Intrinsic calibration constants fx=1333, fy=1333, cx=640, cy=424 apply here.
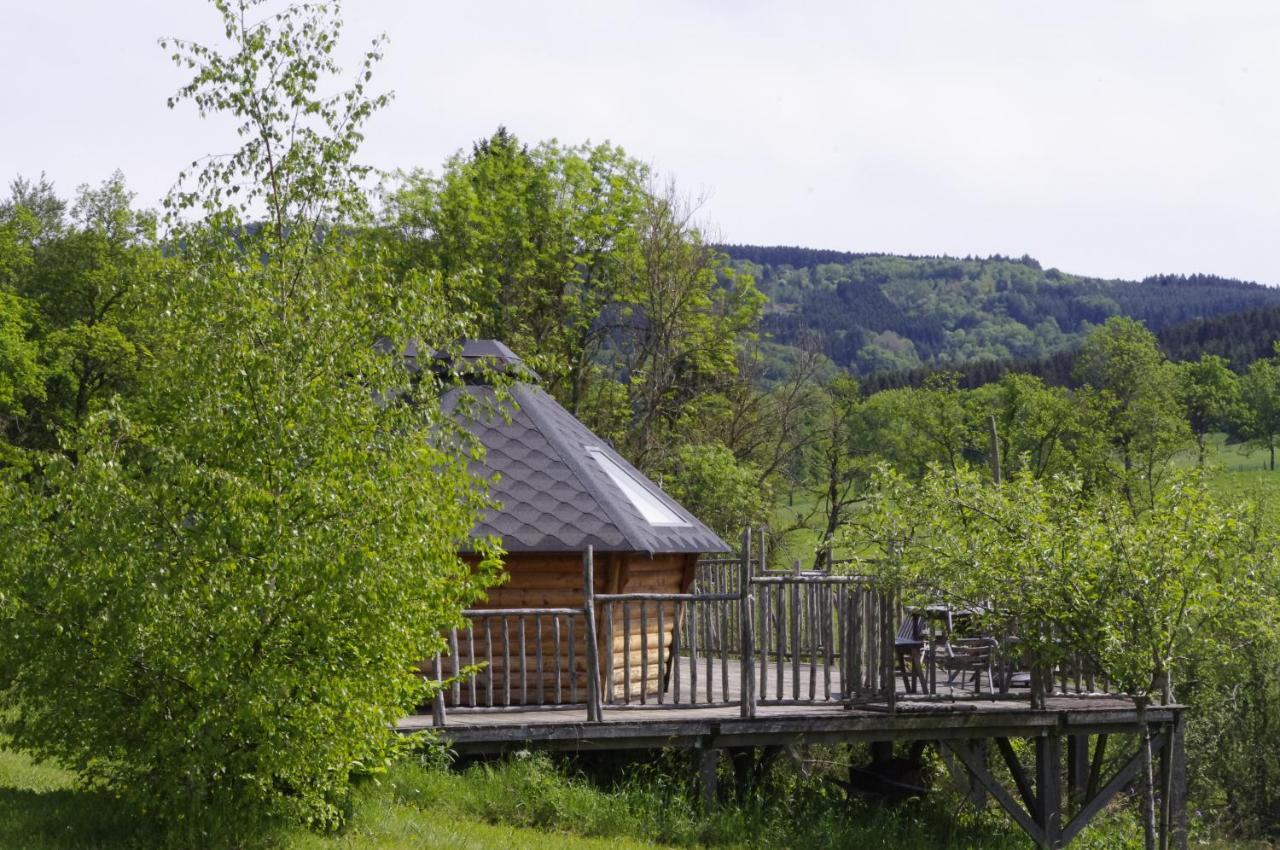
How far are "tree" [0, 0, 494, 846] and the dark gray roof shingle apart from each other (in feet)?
12.9

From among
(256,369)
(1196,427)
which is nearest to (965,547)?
(256,369)

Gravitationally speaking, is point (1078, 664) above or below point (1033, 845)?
above

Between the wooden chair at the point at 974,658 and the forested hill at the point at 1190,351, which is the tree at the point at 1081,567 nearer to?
the wooden chair at the point at 974,658

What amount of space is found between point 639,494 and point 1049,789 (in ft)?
19.4

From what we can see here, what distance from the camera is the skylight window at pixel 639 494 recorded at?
1566cm

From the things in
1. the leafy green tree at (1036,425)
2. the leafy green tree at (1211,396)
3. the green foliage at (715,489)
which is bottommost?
the green foliage at (715,489)

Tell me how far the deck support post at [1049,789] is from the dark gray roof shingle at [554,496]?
4414 mm

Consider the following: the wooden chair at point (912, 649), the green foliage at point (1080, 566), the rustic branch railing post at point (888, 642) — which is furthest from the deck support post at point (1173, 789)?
the rustic branch railing post at point (888, 642)

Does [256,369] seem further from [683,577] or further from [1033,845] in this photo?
[1033,845]

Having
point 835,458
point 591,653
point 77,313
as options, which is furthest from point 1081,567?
point 77,313

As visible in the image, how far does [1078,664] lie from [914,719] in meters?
2.39

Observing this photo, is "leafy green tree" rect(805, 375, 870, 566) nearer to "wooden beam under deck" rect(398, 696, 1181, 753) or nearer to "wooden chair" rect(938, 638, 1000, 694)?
"wooden chair" rect(938, 638, 1000, 694)

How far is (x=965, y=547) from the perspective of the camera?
13406mm

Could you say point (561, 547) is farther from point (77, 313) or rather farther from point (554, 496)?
point (77, 313)
